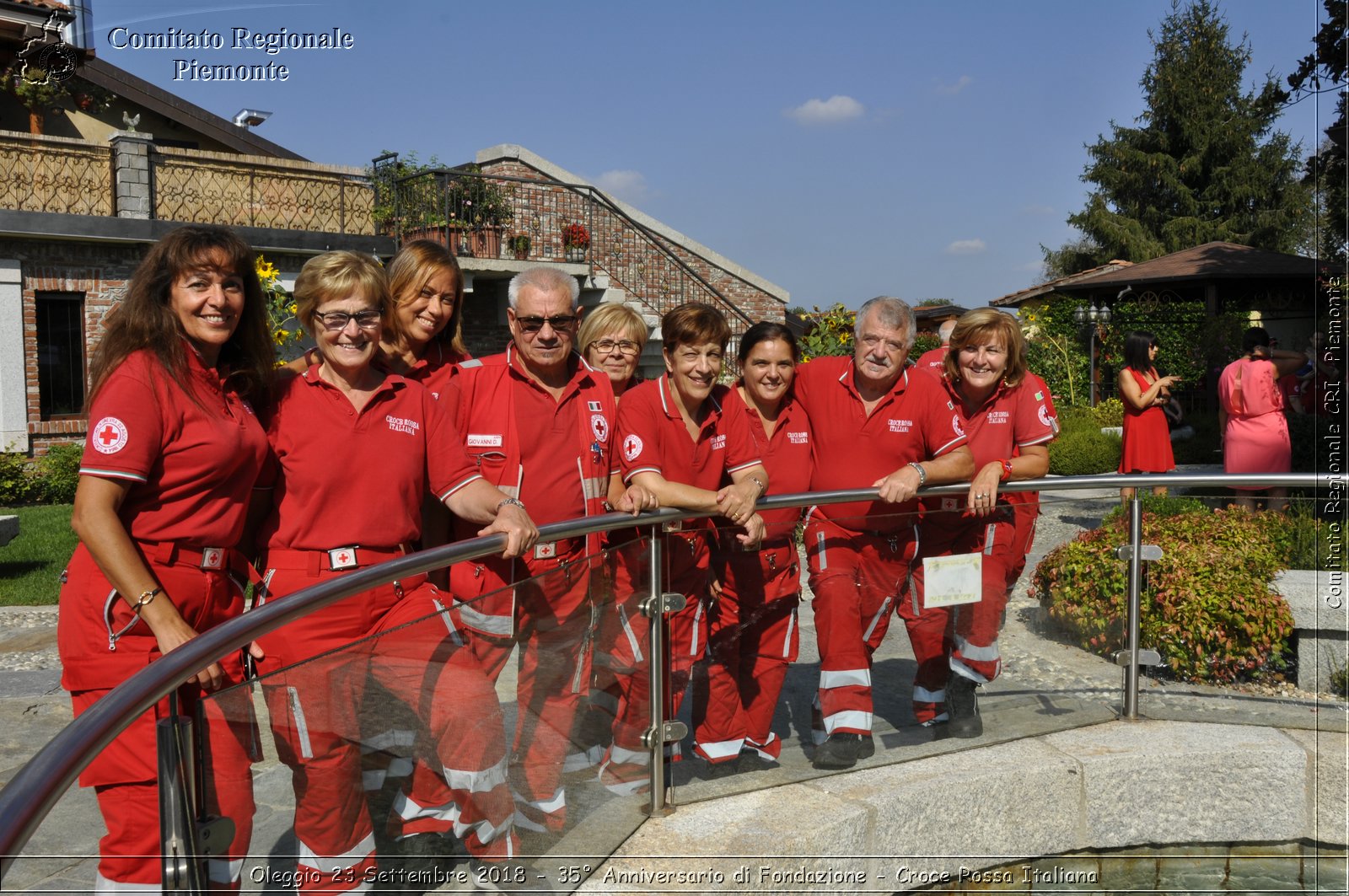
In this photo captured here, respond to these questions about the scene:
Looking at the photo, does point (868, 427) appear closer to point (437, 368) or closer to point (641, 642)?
point (641, 642)

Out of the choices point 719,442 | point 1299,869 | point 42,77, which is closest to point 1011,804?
point 1299,869

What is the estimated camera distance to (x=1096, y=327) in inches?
923

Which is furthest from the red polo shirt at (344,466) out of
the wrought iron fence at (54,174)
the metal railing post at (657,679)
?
the wrought iron fence at (54,174)

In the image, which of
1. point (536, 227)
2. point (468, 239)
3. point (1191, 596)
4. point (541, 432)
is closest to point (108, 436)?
point (541, 432)

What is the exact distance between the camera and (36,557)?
34.2 feet

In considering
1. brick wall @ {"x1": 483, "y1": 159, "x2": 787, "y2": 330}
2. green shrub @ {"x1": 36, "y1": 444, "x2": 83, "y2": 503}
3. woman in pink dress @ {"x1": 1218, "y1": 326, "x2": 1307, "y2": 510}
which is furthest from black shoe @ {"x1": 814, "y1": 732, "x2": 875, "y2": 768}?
brick wall @ {"x1": 483, "y1": 159, "x2": 787, "y2": 330}

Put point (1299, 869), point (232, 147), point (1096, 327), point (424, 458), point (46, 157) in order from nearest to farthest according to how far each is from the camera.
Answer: point (424, 458) < point (1299, 869) < point (46, 157) < point (232, 147) < point (1096, 327)

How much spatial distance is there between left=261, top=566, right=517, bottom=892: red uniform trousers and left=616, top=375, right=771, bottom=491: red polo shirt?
3.36 ft

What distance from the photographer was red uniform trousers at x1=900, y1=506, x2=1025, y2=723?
4617 mm

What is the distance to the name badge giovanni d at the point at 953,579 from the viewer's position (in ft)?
15.2

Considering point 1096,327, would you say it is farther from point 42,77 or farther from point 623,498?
point 623,498

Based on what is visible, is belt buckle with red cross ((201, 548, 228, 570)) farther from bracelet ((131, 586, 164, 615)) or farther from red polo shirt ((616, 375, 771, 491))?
red polo shirt ((616, 375, 771, 491))

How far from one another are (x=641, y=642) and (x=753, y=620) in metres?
0.50

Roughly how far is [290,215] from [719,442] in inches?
587
